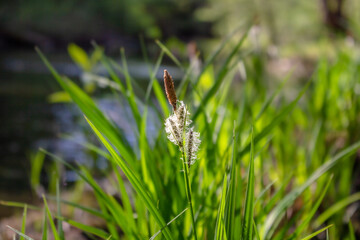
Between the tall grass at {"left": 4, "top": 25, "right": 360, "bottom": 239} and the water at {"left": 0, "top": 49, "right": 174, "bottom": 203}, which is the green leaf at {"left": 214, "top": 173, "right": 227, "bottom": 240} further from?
the water at {"left": 0, "top": 49, "right": 174, "bottom": 203}

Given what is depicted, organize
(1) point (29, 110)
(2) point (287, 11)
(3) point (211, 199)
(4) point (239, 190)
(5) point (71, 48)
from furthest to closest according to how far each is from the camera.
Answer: (2) point (287, 11)
(1) point (29, 110)
(5) point (71, 48)
(3) point (211, 199)
(4) point (239, 190)

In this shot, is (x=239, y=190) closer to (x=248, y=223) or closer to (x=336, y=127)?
(x=248, y=223)

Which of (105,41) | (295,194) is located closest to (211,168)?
(295,194)

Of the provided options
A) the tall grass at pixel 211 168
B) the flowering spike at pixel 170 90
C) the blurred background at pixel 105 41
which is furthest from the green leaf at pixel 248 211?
the blurred background at pixel 105 41

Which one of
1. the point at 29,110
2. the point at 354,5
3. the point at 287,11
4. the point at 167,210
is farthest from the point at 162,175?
the point at 354,5

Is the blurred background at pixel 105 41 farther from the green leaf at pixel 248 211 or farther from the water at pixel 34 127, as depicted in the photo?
the green leaf at pixel 248 211

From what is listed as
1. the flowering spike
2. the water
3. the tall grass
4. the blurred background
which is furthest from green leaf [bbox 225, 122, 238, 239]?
the water

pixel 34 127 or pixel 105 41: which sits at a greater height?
pixel 105 41

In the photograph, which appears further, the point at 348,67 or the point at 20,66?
the point at 20,66

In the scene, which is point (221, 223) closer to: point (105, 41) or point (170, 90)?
point (170, 90)
